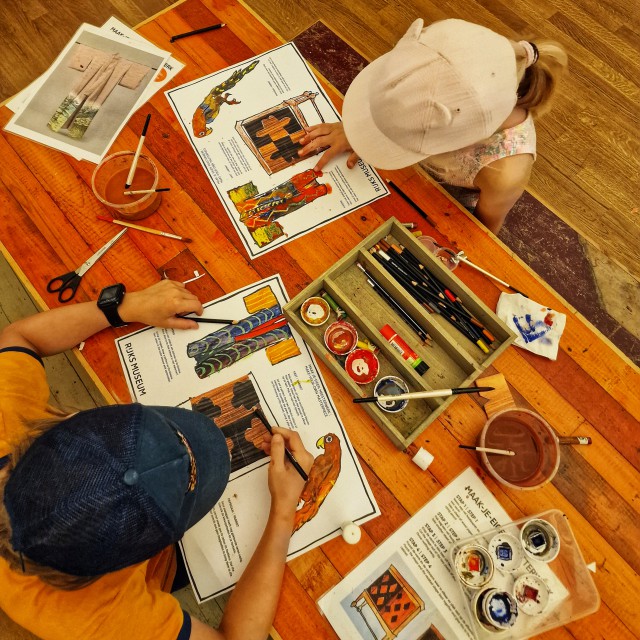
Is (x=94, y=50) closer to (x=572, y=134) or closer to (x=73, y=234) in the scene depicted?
(x=73, y=234)

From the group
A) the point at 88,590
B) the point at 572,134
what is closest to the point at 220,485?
the point at 88,590

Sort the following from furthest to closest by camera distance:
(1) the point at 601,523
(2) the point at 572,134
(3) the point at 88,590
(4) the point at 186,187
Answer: (2) the point at 572,134 < (4) the point at 186,187 < (1) the point at 601,523 < (3) the point at 88,590

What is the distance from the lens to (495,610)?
769mm

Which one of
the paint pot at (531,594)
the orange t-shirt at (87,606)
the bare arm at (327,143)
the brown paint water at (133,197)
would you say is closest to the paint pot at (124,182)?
the brown paint water at (133,197)

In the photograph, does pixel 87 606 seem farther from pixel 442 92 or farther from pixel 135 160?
pixel 442 92

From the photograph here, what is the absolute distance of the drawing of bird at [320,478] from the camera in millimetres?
856

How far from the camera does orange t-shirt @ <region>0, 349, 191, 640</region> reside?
72 cm

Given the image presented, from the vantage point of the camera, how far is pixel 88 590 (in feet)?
2.38

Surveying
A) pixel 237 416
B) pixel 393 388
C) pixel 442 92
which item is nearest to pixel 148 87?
pixel 442 92

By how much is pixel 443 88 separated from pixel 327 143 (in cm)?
36

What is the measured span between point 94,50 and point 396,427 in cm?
123

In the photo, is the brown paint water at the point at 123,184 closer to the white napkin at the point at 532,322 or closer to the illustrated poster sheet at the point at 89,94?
the illustrated poster sheet at the point at 89,94

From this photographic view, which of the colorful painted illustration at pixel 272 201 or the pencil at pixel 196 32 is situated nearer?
the colorful painted illustration at pixel 272 201

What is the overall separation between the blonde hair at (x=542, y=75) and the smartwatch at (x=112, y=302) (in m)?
0.95
